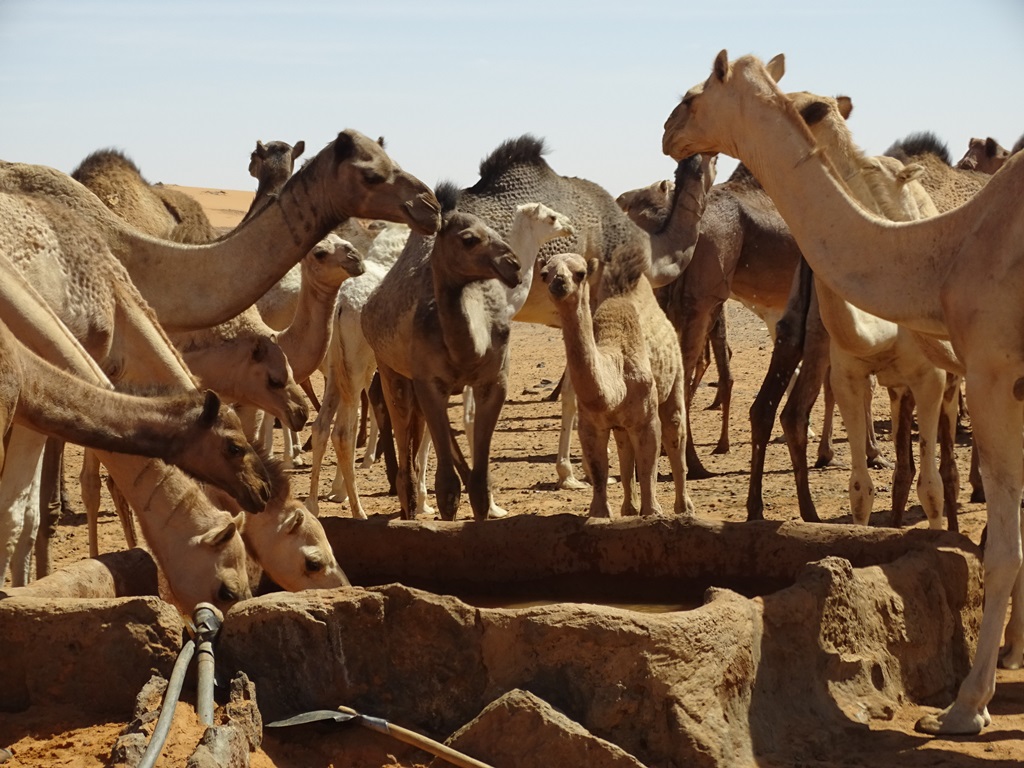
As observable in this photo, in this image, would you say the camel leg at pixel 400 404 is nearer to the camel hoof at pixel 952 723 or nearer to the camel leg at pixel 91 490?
the camel leg at pixel 91 490

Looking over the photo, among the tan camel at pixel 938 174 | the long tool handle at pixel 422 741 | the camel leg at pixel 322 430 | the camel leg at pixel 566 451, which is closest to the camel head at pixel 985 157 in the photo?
the tan camel at pixel 938 174

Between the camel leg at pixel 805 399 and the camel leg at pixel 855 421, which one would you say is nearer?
the camel leg at pixel 855 421

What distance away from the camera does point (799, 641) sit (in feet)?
16.9

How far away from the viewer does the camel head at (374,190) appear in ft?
26.1

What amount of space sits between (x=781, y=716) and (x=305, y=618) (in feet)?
5.42

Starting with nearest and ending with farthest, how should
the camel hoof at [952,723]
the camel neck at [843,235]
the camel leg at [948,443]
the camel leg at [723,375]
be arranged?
the camel hoof at [952,723], the camel neck at [843,235], the camel leg at [948,443], the camel leg at [723,375]

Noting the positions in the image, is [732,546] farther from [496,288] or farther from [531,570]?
[496,288]

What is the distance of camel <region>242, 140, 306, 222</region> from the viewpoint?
27.5 ft

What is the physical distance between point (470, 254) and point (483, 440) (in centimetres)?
111

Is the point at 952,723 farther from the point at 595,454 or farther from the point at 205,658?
the point at 595,454

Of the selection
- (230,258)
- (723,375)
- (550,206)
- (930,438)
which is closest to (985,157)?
(723,375)

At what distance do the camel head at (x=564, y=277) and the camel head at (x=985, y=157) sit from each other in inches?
279

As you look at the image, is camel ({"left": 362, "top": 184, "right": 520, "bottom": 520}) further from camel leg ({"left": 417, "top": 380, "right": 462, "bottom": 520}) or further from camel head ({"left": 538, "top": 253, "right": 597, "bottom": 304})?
camel head ({"left": 538, "top": 253, "right": 597, "bottom": 304})

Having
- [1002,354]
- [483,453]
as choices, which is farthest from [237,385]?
[1002,354]
